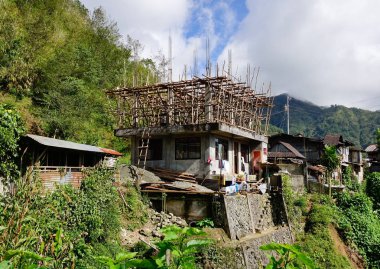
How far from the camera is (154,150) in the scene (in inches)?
901

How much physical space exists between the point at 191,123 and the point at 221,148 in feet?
9.50

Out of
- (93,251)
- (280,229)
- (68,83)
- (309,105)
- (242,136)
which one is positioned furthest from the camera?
(309,105)

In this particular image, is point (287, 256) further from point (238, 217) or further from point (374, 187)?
point (374, 187)

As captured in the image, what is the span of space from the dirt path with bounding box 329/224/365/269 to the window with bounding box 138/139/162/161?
448 inches

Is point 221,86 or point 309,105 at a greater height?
point 309,105

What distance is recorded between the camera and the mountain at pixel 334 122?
106788mm

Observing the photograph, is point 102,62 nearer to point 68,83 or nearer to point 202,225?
point 68,83

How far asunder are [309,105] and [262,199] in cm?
11840

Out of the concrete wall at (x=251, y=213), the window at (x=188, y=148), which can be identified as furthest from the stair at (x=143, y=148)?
the concrete wall at (x=251, y=213)

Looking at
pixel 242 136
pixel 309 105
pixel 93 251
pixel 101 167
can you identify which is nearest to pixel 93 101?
pixel 242 136

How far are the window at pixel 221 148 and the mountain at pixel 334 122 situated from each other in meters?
81.1

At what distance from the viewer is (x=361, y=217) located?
83.0 feet

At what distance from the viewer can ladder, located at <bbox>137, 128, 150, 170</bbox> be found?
21803 mm

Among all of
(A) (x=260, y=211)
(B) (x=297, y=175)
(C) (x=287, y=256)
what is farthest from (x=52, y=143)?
(B) (x=297, y=175)
